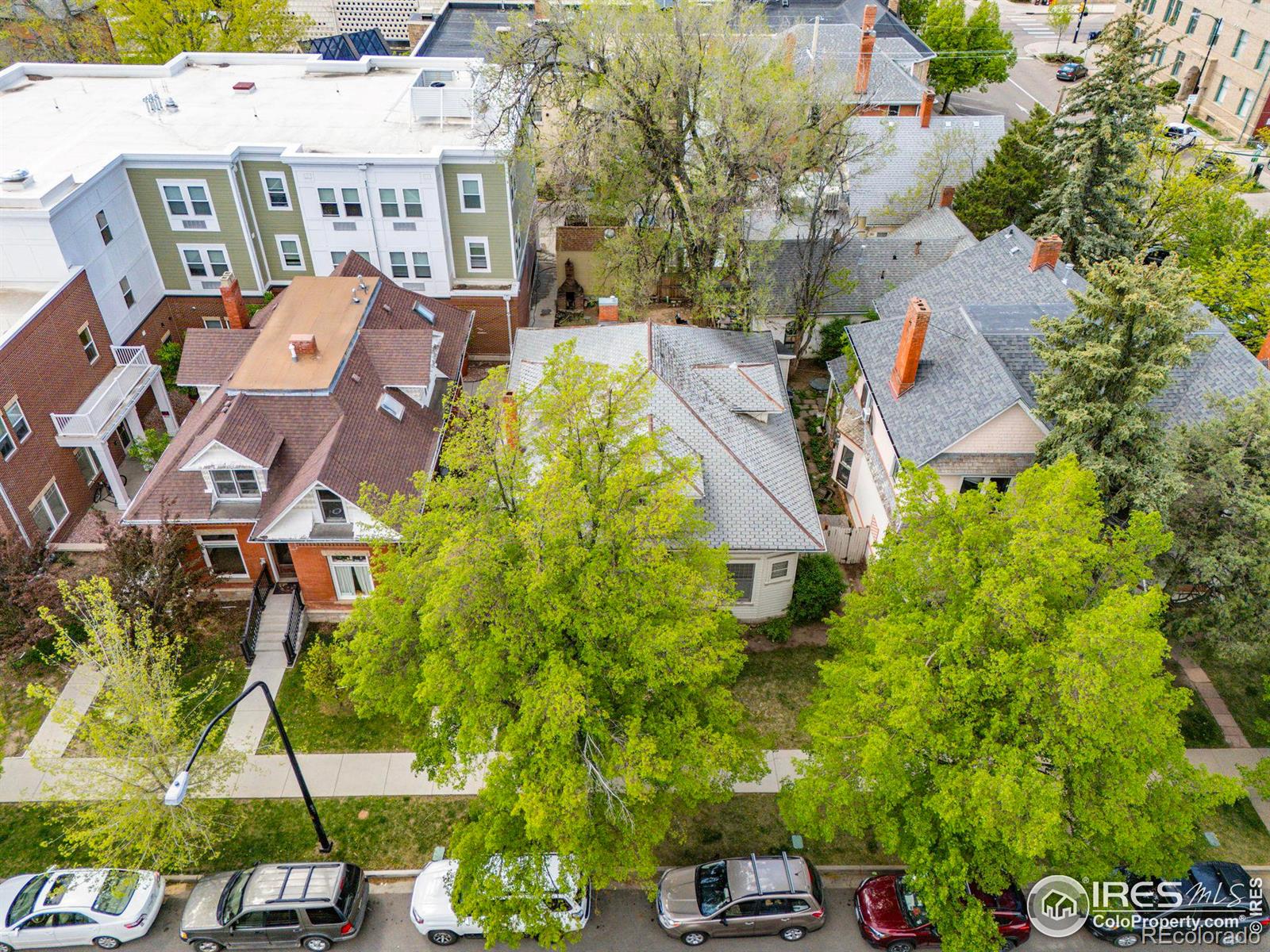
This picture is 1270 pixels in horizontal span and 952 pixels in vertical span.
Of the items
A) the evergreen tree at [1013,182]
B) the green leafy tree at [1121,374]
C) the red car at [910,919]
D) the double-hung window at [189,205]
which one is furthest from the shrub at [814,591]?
the double-hung window at [189,205]

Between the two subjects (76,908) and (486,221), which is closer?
(76,908)

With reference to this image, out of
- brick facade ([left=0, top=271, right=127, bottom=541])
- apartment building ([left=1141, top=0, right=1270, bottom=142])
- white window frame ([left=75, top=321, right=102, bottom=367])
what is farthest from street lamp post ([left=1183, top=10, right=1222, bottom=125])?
brick facade ([left=0, top=271, right=127, bottom=541])

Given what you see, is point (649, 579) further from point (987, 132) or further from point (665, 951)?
point (987, 132)

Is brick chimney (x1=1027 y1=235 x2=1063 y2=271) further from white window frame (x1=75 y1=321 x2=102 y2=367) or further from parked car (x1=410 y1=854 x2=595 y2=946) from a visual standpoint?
white window frame (x1=75 y1=321 x2=102 y2=367)

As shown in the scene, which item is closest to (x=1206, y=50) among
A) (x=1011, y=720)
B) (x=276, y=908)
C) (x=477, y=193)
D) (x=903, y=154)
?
(x=903, y=154)

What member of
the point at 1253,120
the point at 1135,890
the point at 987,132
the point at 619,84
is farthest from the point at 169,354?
the point at 1253,120

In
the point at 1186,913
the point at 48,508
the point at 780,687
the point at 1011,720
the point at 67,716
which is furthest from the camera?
the point at 48,508

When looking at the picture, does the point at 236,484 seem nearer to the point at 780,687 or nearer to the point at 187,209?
the point at 187,209

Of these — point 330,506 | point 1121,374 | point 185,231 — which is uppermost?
point 1121,374
